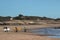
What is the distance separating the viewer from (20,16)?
501 ft

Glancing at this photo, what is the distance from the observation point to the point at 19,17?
484 ft

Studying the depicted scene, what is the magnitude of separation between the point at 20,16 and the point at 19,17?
5331 millimetres
